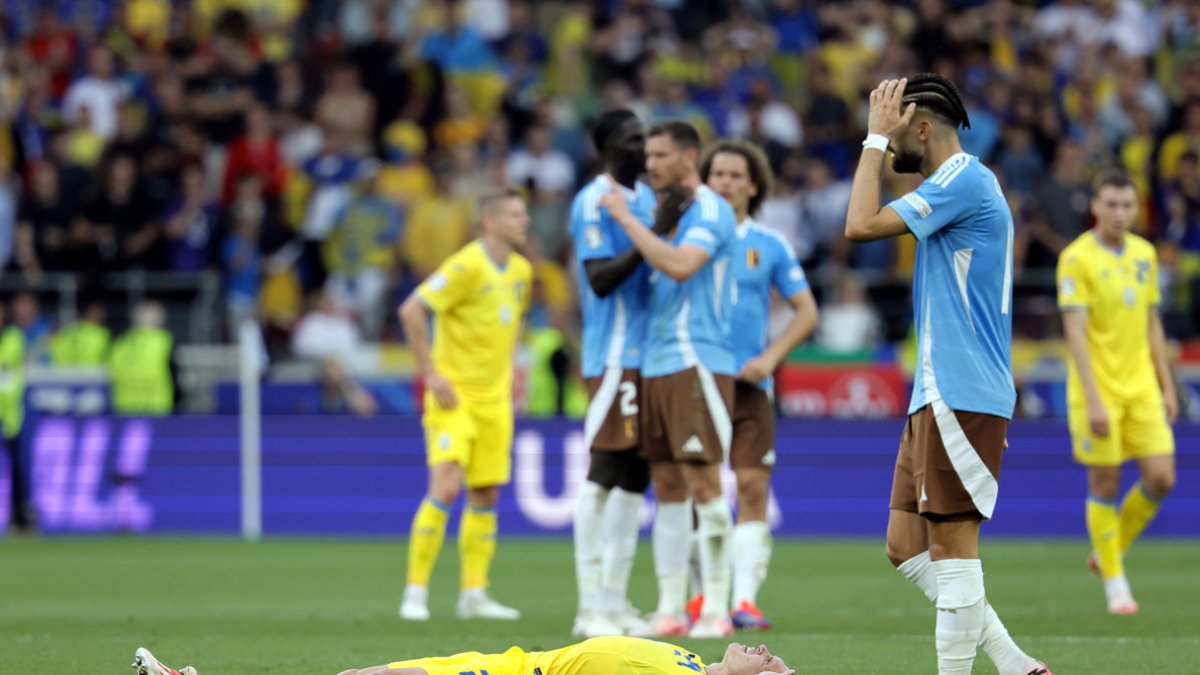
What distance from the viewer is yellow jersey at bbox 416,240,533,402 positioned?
11.8m

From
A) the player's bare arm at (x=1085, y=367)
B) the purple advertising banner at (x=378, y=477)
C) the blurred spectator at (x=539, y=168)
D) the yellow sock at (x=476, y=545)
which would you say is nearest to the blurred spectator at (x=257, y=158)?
the blurred spectator at (x=539, y=168)

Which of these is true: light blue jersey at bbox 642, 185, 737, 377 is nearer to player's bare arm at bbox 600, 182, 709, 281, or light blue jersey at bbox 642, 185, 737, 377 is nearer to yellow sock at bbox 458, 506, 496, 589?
player's bare arm at bbox 600, 182, 709, 281

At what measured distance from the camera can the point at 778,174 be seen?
21.8 m

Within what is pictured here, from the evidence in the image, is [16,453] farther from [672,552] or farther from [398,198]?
[672,552]

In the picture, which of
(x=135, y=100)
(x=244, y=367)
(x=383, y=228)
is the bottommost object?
(x=244, y=367)

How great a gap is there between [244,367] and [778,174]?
22.4 feet

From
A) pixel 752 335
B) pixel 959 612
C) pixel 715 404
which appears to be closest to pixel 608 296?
pixel 715 404

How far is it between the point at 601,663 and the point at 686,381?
10.9 feet

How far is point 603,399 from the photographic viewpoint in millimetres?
10250

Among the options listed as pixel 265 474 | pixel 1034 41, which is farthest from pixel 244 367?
pixel 1034 41

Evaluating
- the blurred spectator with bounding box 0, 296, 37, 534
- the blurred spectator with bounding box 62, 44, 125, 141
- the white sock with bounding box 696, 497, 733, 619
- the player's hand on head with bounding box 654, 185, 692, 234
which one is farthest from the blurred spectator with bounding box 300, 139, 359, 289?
the white sock with bounding box 696, 497, 733, 619

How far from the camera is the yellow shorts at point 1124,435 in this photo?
11320mm

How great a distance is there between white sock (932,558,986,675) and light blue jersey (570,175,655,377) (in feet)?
11.3

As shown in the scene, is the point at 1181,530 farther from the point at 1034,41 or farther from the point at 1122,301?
the point at 1034,41
